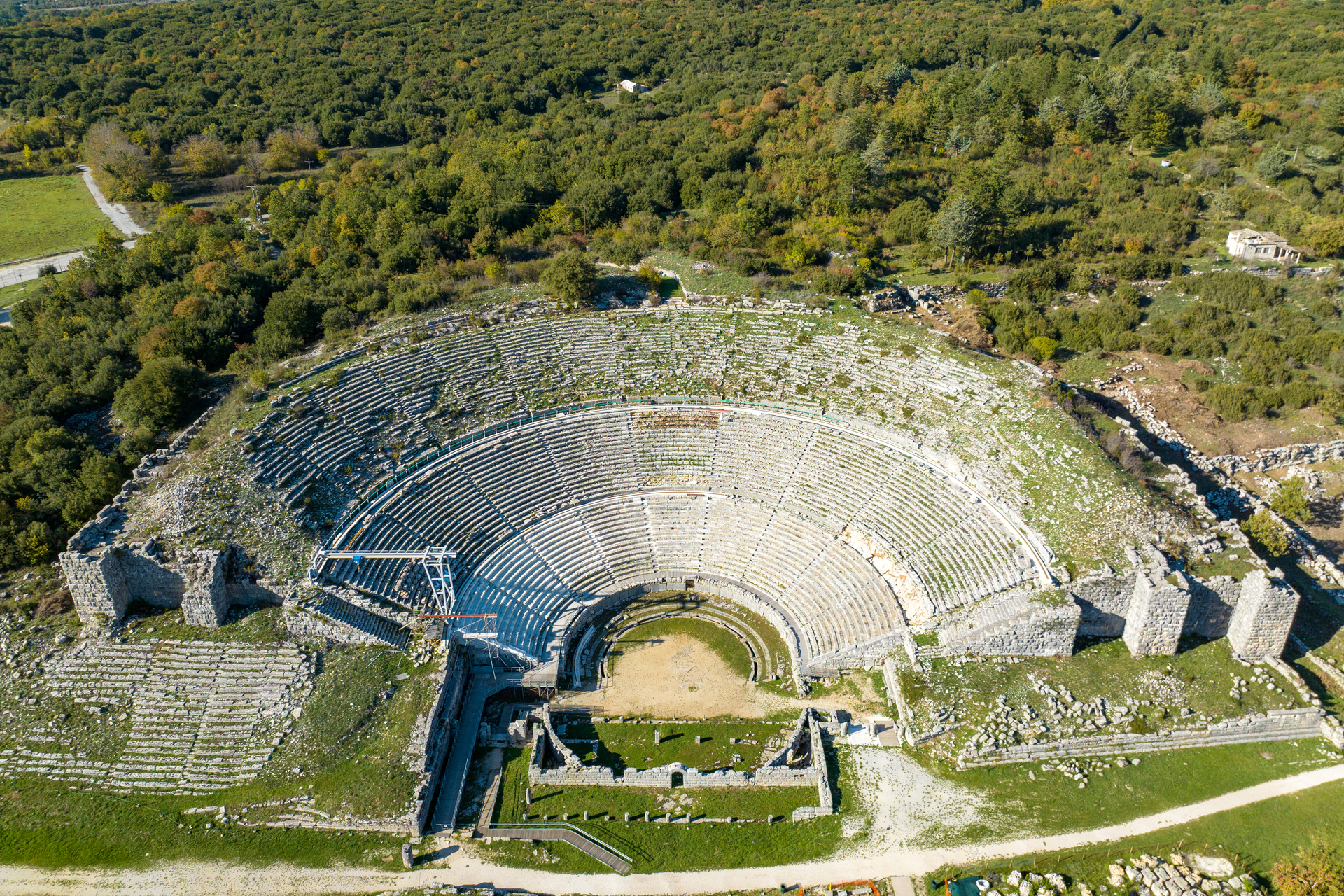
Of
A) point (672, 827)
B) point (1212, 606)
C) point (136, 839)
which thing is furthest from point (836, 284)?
point (136, 839)

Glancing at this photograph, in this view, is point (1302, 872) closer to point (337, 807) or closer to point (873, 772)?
point (873, 772)

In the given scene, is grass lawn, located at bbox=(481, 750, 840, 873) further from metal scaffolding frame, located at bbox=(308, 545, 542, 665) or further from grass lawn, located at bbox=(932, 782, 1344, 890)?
metal scaffolding frame, located at bbox=(308, 545, 542, 665)

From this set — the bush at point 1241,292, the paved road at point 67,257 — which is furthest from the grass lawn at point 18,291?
the bush at point 1241,292

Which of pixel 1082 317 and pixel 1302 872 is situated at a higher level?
pixel 1082 317

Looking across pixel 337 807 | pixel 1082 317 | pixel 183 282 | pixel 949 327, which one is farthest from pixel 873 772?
pixel 183 282

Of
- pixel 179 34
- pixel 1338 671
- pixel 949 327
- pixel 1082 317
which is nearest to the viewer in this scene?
pixel 1338 671

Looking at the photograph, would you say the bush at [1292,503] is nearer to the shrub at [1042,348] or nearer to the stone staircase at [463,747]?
the shrub at [1042,348]
